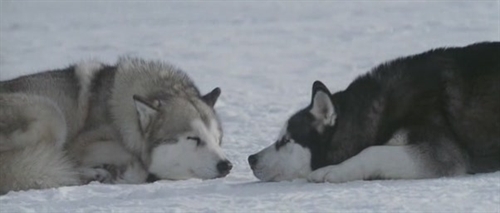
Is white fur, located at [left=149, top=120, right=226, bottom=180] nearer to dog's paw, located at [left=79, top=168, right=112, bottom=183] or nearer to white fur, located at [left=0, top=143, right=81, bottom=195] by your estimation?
dog's paw, located at [left=79, top=168, right=112, bottom=183]

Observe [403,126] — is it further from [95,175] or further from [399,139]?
[95,175]

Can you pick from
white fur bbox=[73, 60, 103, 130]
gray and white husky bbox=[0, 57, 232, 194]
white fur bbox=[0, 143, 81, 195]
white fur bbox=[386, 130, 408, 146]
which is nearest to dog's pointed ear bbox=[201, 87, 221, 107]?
gray and white husky bbox=[0, 57, 232, 194]

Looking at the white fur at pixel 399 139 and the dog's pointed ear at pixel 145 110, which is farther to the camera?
the dog's pointed ear at pixel 145 110

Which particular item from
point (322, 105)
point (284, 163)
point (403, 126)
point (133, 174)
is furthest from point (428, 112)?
point (133, 174)

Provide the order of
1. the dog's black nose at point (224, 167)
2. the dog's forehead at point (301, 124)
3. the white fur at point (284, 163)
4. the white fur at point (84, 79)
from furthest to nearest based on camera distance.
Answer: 1. the white fur at point (84, 79)
2. the dog's black nose at point (224, 167)
3. the dog's forehead at point (301, 124)
4. the white fur at point (284, 163)

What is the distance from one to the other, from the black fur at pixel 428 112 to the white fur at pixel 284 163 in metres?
0.06

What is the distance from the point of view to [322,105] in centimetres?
736

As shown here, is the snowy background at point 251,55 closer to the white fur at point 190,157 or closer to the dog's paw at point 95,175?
the white fur at point 190,157

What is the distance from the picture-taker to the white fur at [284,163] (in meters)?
7.27

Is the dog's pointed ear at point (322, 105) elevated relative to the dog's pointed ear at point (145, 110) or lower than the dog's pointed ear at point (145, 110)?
elevated

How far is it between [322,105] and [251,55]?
30.4 ft

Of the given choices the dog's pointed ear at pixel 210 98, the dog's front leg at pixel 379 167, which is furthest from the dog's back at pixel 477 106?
the dog's pointed ear at pixel 210 98

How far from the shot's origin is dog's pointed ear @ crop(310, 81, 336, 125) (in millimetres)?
7285

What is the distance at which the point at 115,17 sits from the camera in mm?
21656
